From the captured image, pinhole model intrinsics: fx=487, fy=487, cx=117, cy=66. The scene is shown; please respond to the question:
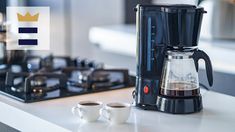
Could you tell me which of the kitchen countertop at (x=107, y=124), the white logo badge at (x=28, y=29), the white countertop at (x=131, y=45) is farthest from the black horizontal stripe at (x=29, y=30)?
the white countertop at (x=131, y=45)

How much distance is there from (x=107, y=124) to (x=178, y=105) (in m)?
0.23

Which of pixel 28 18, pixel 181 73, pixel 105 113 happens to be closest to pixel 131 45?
pixel 28 18

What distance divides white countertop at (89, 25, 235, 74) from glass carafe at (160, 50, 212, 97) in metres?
0.95

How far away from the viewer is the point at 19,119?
1.33 metres

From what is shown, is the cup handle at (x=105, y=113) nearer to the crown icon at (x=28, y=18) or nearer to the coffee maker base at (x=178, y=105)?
the coffee maker base at (x=178, y=105)

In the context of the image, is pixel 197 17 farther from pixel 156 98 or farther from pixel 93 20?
pixel 93 20

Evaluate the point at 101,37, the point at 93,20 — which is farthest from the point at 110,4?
the point at 101,37

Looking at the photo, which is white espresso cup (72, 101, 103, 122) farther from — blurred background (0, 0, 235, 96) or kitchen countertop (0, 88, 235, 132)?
blurred background (0, 0, 235, 96)

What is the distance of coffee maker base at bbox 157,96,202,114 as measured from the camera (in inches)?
52.4

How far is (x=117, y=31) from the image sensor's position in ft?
9.84

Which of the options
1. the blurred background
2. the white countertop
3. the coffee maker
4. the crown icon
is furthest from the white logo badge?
the white countertop

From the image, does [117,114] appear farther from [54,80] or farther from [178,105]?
[54,80]

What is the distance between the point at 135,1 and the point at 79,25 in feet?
2.24

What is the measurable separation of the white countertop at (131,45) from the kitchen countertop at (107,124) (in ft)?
2.69
